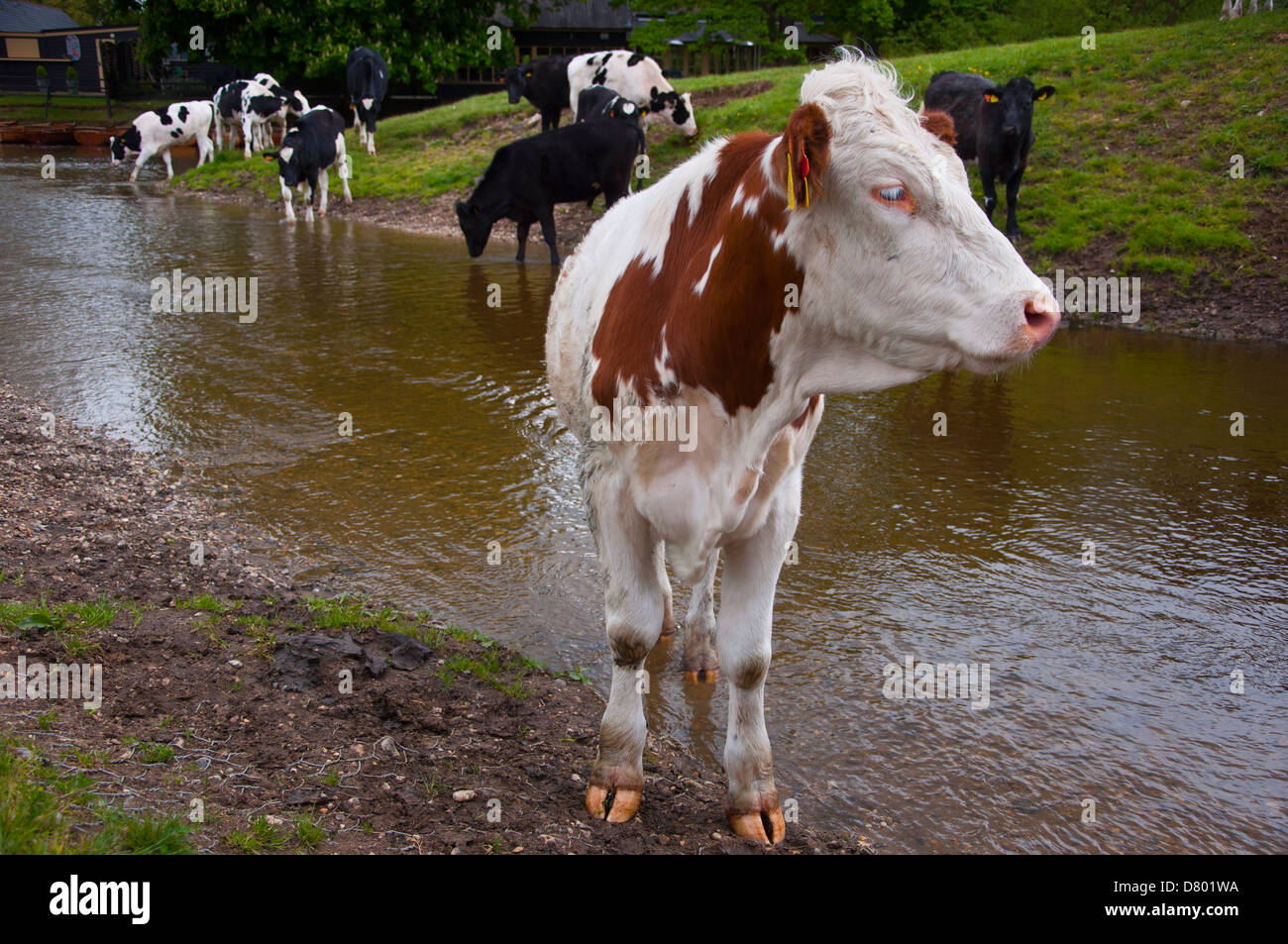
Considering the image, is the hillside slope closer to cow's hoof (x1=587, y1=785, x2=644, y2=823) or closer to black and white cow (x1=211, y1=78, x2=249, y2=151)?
black and white cow (x1=211, y1=78, x2=249, y2=151)

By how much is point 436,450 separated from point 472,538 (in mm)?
1471

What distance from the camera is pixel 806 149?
8.45 feet

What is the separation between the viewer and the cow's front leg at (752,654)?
3.31 m

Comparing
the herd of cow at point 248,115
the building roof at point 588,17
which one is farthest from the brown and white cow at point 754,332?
the building roof at point 588,17

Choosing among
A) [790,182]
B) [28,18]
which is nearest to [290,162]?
[790,182]

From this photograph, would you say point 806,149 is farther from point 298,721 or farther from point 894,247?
point 298,721

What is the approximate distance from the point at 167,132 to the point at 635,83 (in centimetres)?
1217

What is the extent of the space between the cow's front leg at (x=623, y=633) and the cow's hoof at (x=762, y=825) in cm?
35

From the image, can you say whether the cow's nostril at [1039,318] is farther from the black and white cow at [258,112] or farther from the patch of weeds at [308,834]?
the black and white cow at [258,112]

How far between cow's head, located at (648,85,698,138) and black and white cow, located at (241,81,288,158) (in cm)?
1055

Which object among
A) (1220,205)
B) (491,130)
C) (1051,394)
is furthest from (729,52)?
(1051,394)

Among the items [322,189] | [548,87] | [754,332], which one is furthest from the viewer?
[548,87]

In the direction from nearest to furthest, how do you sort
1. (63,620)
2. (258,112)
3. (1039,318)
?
(1039,318) < (63,620) < (258,112)
